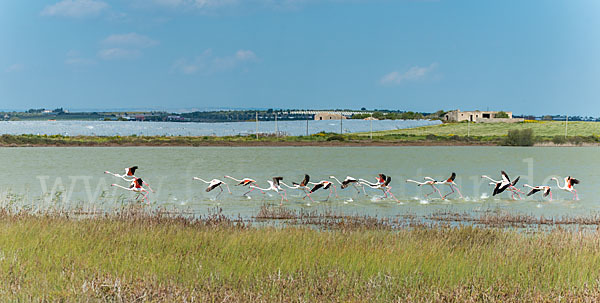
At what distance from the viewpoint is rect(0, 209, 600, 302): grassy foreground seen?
7418 mm

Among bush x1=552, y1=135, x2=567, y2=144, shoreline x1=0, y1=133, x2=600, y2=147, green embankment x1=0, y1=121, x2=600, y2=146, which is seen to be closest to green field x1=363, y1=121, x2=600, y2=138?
green embankment x1=0, y1=121, x2=600, y2=146

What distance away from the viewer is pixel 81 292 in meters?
7.15

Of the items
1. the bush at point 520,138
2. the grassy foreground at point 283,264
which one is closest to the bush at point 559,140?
the bush at point 520,138

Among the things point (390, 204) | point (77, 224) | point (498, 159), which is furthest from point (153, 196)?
point (498, 159)

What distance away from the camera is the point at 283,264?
9133 mm

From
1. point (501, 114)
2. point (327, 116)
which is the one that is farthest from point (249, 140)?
point (501, 114)

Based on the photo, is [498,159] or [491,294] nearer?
[491,294]

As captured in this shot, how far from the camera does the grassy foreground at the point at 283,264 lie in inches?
292

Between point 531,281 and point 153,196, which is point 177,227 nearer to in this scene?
point 531,281

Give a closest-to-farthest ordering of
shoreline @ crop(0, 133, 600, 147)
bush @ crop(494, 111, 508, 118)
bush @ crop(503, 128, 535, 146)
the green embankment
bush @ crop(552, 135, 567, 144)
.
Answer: shoreline @ crop(0, 133, 600, 147), the green embankment, bush @ crop(503, 128, 535, 146), bush @ crop(552, 135, 567, 144), bush @ crop(494, 111, 508, 118)

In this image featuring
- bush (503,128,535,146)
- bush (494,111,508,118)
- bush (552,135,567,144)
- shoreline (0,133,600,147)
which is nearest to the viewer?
shoreline (0,133,600,147)

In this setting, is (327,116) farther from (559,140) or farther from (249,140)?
(559,140)

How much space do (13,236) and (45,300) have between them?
412cm

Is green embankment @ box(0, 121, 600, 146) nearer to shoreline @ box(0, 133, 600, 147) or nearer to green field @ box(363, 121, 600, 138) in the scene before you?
shoreline @ box(0, 133, 600, 147)
